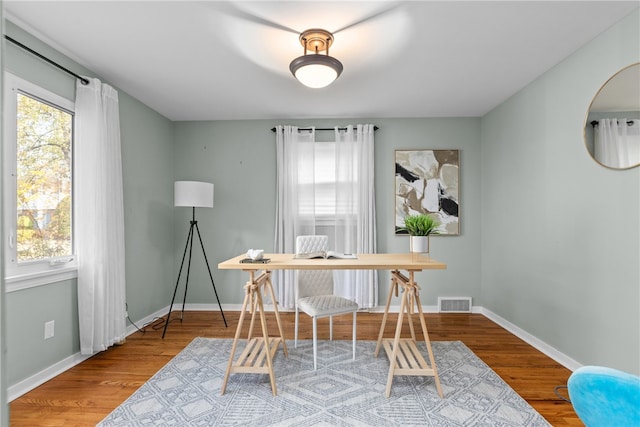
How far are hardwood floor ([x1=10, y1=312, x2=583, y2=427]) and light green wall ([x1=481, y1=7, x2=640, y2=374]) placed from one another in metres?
0.33

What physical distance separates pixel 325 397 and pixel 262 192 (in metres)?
2.78

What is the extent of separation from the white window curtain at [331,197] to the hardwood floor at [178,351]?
48 centimetres

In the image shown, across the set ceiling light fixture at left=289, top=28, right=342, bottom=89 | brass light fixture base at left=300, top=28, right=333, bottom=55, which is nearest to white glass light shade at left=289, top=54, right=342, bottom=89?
ceiling light fixture at left=289, top=28, right=342, bottom=89

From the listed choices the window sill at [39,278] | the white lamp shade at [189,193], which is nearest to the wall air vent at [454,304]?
the white lamp shade at [189,193]

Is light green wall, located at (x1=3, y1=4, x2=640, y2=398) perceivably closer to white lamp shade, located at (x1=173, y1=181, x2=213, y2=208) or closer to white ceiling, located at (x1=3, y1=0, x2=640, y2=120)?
white ceiling, located at (x1=3, y1=0, x2=640, y2=120)

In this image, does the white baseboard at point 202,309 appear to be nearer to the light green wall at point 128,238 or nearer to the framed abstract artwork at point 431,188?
the light green wall at point 128,238

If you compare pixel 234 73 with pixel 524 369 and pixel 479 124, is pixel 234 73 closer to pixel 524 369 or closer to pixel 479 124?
pixel 479 124

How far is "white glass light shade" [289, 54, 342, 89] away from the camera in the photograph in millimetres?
2350

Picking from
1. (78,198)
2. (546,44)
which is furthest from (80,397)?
(546,44)

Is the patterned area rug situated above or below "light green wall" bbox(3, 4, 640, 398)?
below

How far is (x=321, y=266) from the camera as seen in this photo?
2.30 metres

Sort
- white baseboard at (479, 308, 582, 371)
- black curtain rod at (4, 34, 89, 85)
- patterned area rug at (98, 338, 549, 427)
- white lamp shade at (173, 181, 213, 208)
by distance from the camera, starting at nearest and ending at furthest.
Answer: patterned area rug at (98, 338, 549, 427), black curtain rod at (4, 34, 89, 85), white baseboard at (479, 308, 582, 371), white lamp shade at (173, 181, 213, 208)

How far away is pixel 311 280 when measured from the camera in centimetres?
317

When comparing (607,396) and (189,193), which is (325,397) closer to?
(607,396)
